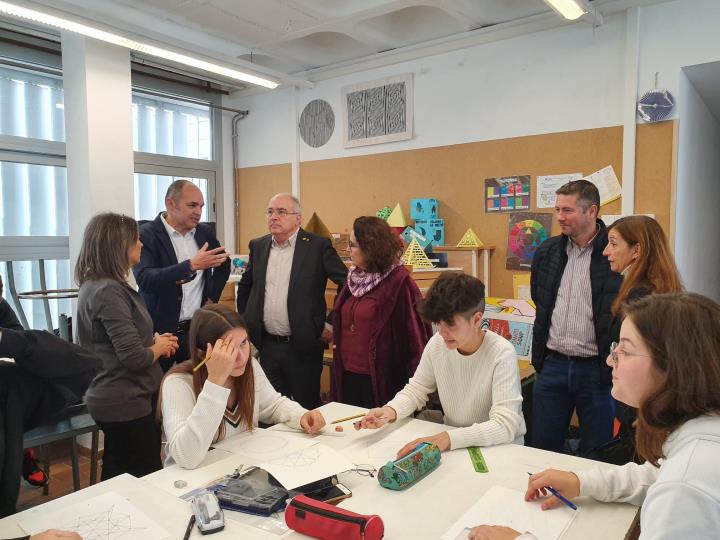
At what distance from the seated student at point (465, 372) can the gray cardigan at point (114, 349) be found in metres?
0.90

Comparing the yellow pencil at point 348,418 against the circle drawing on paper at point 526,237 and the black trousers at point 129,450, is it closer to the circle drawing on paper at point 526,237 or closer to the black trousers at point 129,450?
the black trousers at point 129,450

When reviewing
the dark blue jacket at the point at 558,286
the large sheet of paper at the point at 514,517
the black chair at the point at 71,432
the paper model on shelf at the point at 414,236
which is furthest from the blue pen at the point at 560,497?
the paper model on shelf at the point at 414,236

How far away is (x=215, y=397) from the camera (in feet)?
5.10

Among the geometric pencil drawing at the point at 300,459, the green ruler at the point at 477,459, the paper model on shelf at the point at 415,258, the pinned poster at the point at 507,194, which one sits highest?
the pinned poster at the point at 507,194

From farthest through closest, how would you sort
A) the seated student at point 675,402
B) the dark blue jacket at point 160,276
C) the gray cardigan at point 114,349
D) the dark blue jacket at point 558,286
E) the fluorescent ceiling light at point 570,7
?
the fluorescent ceiling light at point 570,7
the dark blue jacket at point 160,276
the dark blue jacket at point 558,286
the gray cardigan at point 114,349
the seated student at point 675,402

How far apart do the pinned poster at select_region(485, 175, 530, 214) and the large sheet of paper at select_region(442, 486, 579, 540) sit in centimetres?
287

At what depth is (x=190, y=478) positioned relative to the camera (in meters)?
1.47

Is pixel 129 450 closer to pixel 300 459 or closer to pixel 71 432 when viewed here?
pixel 71 432

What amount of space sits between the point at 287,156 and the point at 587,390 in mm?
3819

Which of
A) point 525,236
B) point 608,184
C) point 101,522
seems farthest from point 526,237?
point 101,522

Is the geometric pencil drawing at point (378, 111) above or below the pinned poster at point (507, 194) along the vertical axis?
above

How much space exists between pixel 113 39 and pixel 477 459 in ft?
11.2

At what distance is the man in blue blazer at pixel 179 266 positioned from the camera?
8.93 ft

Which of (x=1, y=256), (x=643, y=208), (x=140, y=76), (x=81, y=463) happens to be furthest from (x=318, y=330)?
(x=140, y=76)
